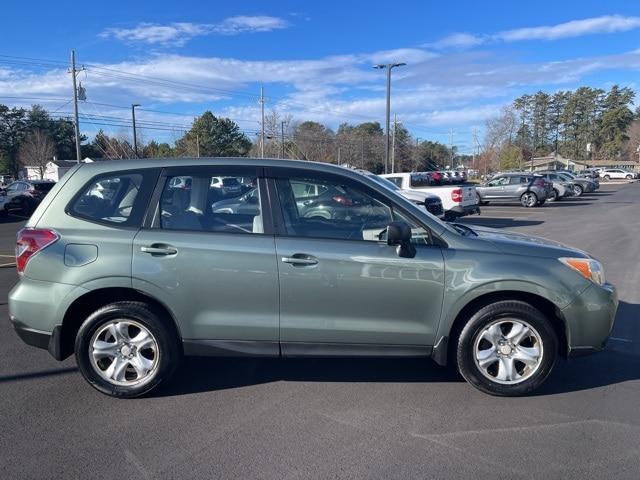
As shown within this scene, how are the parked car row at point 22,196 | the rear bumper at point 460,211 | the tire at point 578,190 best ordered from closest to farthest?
1. the rear bumper at point 460,211
2. the parked car row at point 22,196
3. the tire at point 578,190

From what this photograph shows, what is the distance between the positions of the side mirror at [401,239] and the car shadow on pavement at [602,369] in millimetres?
1598

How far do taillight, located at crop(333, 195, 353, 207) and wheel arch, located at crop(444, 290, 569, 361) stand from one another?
1.21m

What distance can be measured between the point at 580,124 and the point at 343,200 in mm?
128426

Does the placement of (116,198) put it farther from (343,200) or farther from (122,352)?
(343,200)

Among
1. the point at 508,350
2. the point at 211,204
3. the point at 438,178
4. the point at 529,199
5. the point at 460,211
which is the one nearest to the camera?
the point at 508,350

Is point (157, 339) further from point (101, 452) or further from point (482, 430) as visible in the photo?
point (482, 430)

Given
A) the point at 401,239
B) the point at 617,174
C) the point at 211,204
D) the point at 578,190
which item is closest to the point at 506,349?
the point at 401,239

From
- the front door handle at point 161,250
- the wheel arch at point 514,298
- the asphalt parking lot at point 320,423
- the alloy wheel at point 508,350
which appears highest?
the front door handle at point 161,250

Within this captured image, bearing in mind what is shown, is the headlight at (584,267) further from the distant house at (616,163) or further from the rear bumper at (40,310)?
the distant house at (616,163)

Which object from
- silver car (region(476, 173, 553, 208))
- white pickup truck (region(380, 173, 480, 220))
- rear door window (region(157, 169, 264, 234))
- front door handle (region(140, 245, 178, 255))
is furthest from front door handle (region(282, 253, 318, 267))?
silver car (region(476, 173, 553, 208))

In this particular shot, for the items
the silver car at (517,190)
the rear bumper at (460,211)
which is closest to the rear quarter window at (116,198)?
the rear bumper at (460,211)

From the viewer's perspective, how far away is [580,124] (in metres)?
116

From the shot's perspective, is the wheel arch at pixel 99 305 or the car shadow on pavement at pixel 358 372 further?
the car shadow on pavement at pixel 358 372

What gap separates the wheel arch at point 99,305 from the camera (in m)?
4.11
